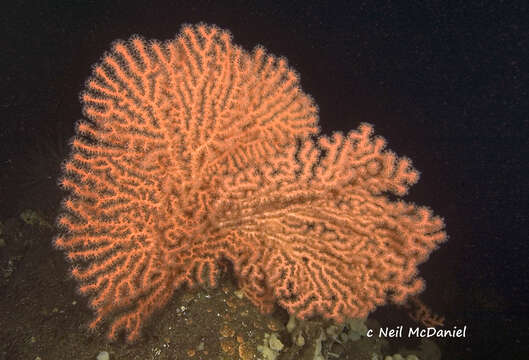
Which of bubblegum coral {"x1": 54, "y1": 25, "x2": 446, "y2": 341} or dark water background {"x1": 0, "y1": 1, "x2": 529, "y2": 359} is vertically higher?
dark water background {"x1": 0, "y1": 1, "x2": 529, "y2": 359}

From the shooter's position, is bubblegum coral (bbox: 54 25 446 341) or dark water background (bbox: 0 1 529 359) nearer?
bubblegum coral (bbox: 54 25 446 341)

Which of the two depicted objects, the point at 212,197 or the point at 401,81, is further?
the point at 401,81

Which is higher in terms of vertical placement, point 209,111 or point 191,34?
point 191,34

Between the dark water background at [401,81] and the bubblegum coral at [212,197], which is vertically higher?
the dark water background at [401,81]

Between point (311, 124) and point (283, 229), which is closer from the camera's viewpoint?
point (283, 229)

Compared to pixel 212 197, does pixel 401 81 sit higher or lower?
higher

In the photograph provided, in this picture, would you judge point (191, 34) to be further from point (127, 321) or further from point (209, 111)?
point (127, 321)

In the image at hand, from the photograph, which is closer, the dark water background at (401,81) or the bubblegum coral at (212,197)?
the bubblegum coral at (212,197)

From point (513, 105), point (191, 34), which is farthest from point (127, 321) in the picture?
point (513, 105)
